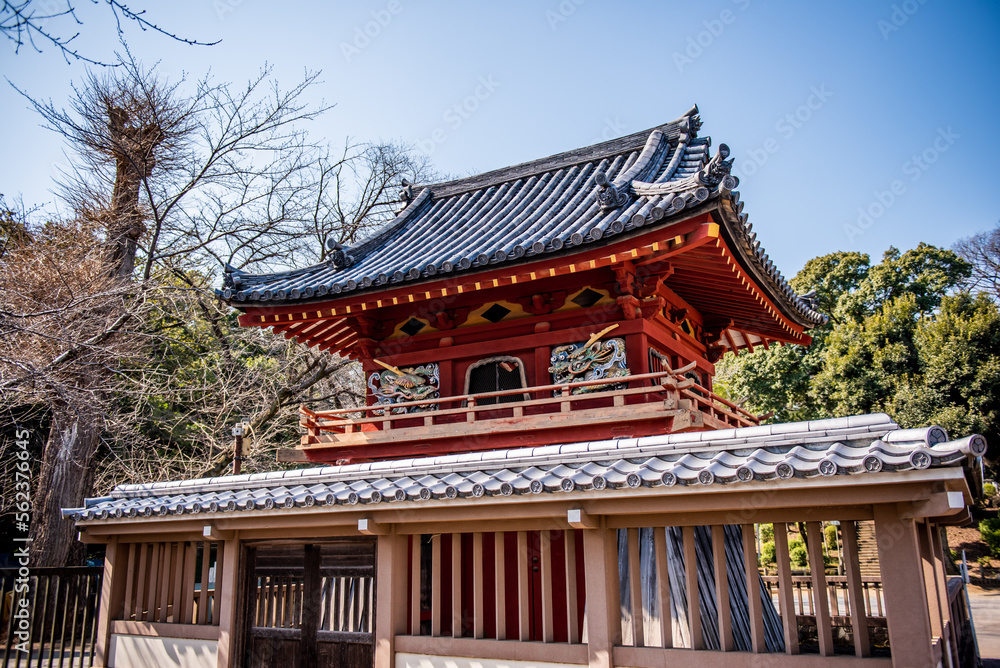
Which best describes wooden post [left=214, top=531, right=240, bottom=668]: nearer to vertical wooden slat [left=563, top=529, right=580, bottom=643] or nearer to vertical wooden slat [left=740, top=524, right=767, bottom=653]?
vertical wooden slat [left=563, top=529, right=580, bottom=643]

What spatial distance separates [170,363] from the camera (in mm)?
18531

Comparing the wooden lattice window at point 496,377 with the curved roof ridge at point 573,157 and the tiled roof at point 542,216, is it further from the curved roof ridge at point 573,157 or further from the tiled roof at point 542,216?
the curved roof ridge at point 573,157

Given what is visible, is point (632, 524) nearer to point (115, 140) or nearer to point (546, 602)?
point (546, 602)

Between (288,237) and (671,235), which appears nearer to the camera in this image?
(671,235)

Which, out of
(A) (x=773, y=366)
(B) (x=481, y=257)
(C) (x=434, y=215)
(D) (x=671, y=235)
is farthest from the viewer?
(A) (x=773, y=366)

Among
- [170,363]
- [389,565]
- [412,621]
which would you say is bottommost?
[412,621]

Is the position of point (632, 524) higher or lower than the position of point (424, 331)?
lower

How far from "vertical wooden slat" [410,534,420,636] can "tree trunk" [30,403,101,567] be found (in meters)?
9.87

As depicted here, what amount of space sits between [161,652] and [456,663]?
401 cm

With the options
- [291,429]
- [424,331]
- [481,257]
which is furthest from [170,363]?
[481,257]

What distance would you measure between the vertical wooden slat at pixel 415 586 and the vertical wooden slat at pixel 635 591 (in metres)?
2.24

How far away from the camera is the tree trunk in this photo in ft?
47.5

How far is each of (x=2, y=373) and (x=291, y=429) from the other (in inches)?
438

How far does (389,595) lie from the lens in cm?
718
